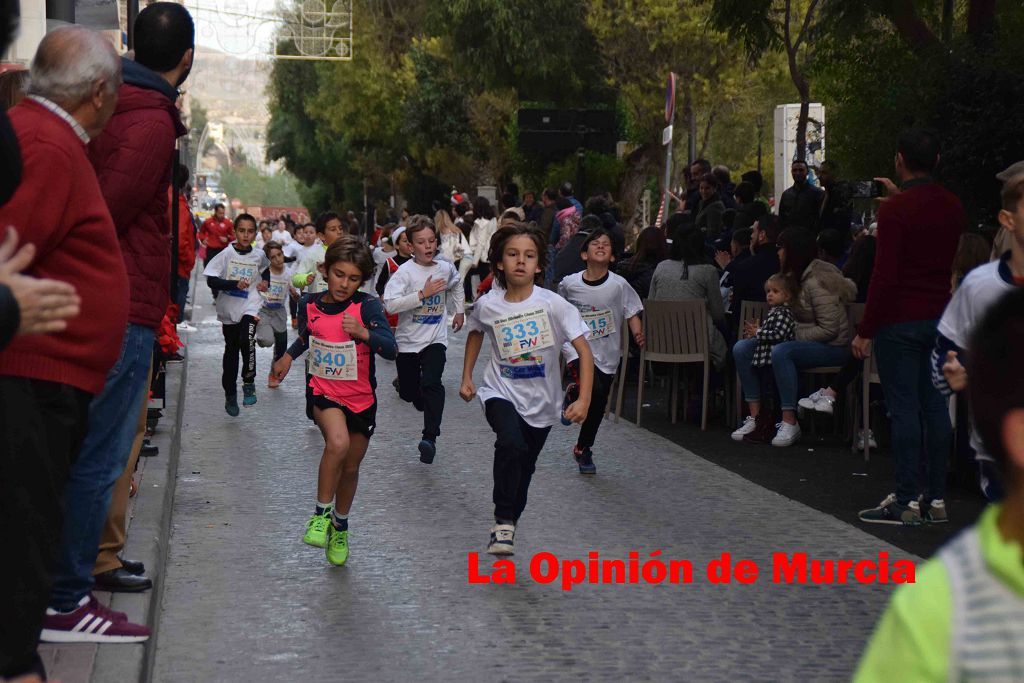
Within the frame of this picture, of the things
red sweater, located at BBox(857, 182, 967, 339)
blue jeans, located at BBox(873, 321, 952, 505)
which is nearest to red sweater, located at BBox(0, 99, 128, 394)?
red sweater, located at BBox(857, 182, 967, 339)

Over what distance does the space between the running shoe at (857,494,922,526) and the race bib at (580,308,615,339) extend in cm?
260

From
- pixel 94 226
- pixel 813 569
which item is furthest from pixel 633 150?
pixel 94 226

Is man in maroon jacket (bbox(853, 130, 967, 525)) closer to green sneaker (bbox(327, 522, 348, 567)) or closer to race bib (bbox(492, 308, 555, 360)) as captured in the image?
race bib (bbox(492, 308, 555, 360))

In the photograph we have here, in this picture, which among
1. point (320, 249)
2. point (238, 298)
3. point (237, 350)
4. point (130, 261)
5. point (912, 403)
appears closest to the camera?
point (130, 261)

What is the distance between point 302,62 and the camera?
245 feet

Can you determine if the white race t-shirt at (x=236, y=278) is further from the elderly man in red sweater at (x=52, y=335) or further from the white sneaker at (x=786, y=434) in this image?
the elderly man in red sweater at (x=52, y=335)

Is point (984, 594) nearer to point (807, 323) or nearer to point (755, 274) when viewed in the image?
point (807, 323)

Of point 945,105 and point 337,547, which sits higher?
point 945,105

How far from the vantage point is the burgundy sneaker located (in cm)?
541

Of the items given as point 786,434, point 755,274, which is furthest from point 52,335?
point 755,274

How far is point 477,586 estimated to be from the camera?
22.8 feet

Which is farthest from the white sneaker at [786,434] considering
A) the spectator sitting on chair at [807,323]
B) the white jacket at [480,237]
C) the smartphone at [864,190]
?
the white jacket at [480,237]

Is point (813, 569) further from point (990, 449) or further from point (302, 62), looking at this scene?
point (302, 62)

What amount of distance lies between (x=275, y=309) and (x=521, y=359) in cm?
786
